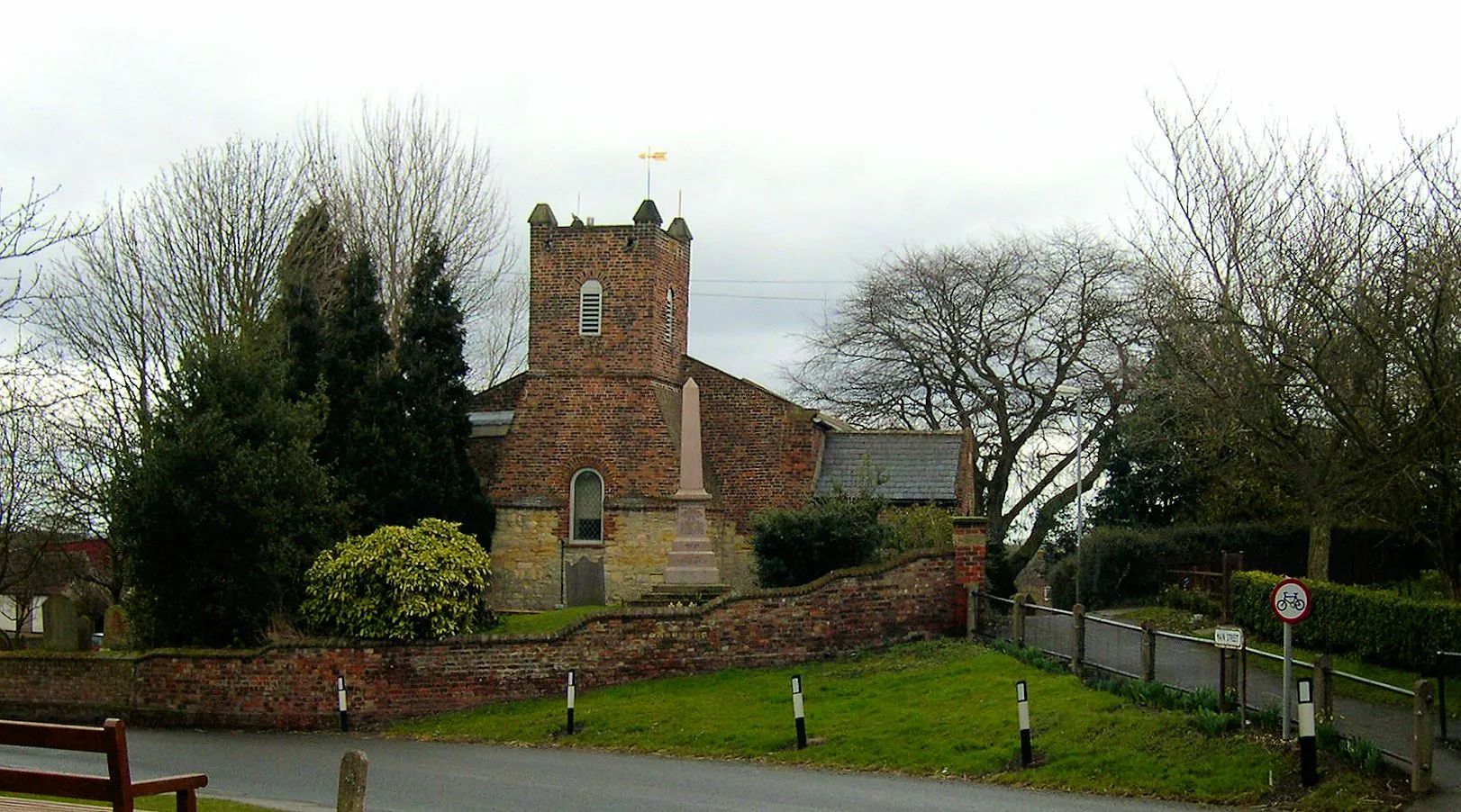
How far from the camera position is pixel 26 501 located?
33.5 m

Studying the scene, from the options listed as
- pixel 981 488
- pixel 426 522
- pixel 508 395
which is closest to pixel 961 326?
pixel 981 488

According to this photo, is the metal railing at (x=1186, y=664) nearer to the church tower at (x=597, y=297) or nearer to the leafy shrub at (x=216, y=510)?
the leafy shrub at (x=216, y=510)

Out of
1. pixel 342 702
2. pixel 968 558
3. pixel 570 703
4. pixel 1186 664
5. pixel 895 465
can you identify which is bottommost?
pixel 342 702

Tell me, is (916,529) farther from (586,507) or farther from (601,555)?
(586,507)

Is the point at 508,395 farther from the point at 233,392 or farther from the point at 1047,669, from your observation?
the point at 1047,669

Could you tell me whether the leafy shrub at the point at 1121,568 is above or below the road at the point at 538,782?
above

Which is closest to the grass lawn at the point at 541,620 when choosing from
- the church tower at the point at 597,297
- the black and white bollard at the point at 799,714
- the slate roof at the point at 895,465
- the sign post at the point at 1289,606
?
the church tower at the point at 597,297

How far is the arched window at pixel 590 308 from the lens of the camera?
118ft

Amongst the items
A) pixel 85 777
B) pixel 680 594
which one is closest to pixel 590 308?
pixel 680 594

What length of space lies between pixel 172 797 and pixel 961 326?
37980mm

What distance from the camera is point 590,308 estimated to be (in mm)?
36031

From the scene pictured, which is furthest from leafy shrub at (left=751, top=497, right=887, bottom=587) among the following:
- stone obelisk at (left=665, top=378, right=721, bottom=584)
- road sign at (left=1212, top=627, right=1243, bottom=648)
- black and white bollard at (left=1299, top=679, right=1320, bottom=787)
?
black and white bollard at (left=1299, top=679, right=1320, bottom=787)

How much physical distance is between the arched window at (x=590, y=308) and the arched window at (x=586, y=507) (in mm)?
3233

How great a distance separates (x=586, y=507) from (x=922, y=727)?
17.4 m
